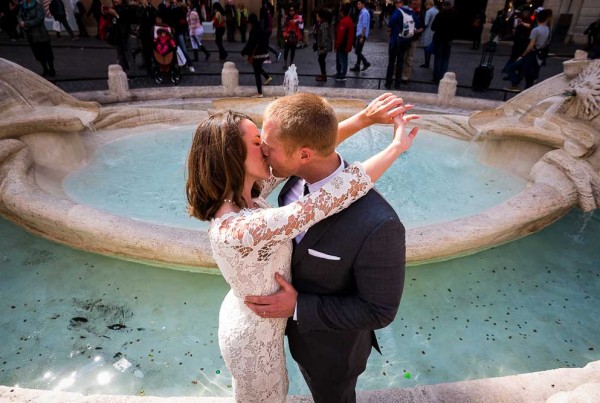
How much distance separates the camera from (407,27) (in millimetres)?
8523

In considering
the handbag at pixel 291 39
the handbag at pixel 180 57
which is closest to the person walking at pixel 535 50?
the handbag at pixel 291 39

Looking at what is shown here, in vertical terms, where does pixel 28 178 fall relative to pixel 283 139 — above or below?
below

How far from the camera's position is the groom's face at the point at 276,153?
50.9 inches

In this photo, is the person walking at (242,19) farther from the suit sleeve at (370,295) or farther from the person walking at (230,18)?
the suit sleeve at (370,295)

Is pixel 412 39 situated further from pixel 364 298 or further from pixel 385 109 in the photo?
pixel 364 298

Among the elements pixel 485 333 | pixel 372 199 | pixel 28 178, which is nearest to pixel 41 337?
pixel 28 178

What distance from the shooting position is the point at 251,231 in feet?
4.06

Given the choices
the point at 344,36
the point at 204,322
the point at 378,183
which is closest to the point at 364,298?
the point at 204,322

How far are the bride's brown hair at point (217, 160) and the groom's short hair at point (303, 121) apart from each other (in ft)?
0.42

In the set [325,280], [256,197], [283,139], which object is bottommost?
[325,280]

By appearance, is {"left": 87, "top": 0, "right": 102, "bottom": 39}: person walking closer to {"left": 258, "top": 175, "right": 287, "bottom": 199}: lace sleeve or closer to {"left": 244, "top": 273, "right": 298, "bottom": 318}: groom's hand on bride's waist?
{"left": 258, "top": 175, "right": 287, "bottom": 199}: lace sleeve

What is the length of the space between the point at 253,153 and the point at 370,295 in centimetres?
60

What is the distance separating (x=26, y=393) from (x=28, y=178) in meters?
3.01

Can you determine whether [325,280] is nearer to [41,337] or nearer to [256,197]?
[256,197]
